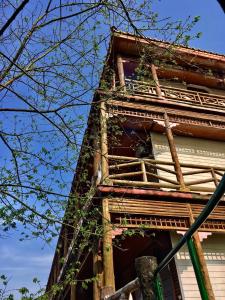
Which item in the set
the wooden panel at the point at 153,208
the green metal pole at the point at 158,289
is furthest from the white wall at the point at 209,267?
the green metal pole at the point at 158,289

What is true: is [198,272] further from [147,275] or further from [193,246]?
[147,275]

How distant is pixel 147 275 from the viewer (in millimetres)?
2695

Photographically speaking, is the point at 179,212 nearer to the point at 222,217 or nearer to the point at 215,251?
the point at 222,217

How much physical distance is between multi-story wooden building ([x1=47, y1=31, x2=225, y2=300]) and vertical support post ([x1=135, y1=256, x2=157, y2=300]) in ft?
8.27

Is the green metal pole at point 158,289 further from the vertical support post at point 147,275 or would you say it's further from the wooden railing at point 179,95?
the wooden railing at point 179,95

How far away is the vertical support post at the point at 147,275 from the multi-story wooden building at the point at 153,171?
252 cm

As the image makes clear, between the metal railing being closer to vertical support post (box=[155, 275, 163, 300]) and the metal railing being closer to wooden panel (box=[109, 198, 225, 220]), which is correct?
vertical support post (box=[155, 275, 163, 300])

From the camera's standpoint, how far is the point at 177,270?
25.6 ft

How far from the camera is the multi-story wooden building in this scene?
6.52 metres

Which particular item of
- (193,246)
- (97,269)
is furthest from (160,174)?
(193,246)

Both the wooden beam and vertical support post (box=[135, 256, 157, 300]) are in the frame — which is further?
the wooden beam

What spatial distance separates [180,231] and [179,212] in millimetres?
447

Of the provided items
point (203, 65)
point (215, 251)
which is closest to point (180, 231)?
point (215, 251)

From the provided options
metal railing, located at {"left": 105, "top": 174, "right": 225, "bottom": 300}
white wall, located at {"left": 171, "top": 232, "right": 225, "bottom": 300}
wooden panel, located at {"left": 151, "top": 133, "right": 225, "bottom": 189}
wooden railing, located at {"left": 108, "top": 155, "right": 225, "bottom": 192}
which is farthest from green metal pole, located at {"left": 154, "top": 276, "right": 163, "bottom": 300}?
wooden panel, located at {"left": 151, "top": 133, "right": 225, "bottom": 189}
